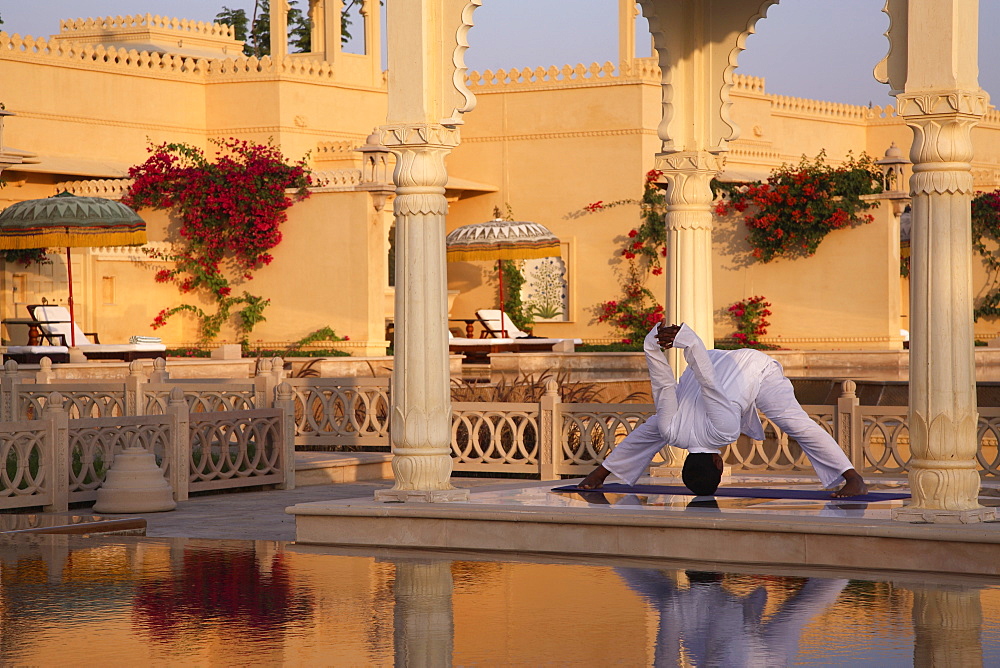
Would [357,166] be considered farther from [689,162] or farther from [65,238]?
[689,162]

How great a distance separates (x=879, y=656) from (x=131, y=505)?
6.62m

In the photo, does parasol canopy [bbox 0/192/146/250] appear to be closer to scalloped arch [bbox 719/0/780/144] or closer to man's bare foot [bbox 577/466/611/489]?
scalloped arch [bbox 719/0/780/144]

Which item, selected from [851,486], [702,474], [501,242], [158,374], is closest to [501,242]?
[501,242]

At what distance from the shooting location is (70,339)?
22.1 metres

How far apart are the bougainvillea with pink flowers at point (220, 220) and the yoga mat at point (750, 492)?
17.2m

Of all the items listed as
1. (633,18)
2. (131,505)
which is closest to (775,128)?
(633,18)

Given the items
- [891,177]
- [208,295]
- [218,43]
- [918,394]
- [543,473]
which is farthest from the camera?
[218,43]

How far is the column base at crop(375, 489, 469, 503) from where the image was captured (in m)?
9.04

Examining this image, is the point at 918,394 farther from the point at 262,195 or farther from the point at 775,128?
the point at 775,128

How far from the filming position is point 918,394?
309 inches

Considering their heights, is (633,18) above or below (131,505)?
above

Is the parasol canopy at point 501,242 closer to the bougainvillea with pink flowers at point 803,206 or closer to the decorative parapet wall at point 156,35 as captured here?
the bougainvillea with pink flowers at point 803,206

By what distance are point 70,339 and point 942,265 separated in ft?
54.7

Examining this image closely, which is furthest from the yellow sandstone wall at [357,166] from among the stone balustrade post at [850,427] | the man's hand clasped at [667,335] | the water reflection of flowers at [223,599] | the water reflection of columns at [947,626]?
the water reflection of columns at [947,626]
